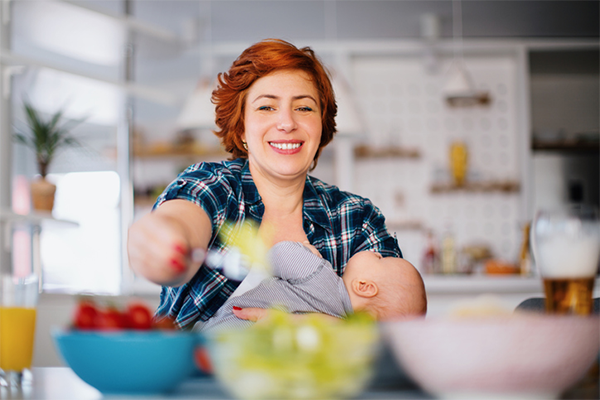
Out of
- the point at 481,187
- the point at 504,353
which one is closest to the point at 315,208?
the point at 504,353

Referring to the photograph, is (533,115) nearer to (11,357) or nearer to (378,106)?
(378,106)

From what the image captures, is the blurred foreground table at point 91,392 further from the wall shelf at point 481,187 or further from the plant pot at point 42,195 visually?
the wall shelf at point 481,187

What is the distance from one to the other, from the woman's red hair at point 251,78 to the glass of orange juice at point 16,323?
2.14ft

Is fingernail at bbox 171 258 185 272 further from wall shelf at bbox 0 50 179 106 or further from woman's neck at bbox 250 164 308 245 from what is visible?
wall shelf at bbox 0 50 179 106

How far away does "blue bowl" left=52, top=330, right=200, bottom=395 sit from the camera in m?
0.64

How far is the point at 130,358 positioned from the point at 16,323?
55 cm

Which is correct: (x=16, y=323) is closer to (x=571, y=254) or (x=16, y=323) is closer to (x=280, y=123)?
(x=280, y=123)

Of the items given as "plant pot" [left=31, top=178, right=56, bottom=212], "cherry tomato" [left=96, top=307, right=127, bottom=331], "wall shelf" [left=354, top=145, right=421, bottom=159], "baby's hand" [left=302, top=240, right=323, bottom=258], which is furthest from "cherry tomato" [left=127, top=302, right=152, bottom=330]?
"wall shelf" [left=354, top=145, right=421, bottom=159]

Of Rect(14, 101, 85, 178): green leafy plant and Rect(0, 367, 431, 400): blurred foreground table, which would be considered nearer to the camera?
Rect(0, 367, 431, 400): blurred foreground table

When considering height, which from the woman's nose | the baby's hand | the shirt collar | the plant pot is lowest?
the baby's hand

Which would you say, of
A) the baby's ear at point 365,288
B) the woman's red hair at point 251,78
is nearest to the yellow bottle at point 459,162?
the woman's red hair at point 251,78

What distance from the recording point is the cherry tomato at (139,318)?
678mm

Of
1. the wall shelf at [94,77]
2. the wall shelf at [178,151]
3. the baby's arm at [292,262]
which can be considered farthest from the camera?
the wall shelf at [178,151]

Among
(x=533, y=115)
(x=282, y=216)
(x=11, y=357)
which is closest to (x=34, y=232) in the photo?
(x=282, y=216)
